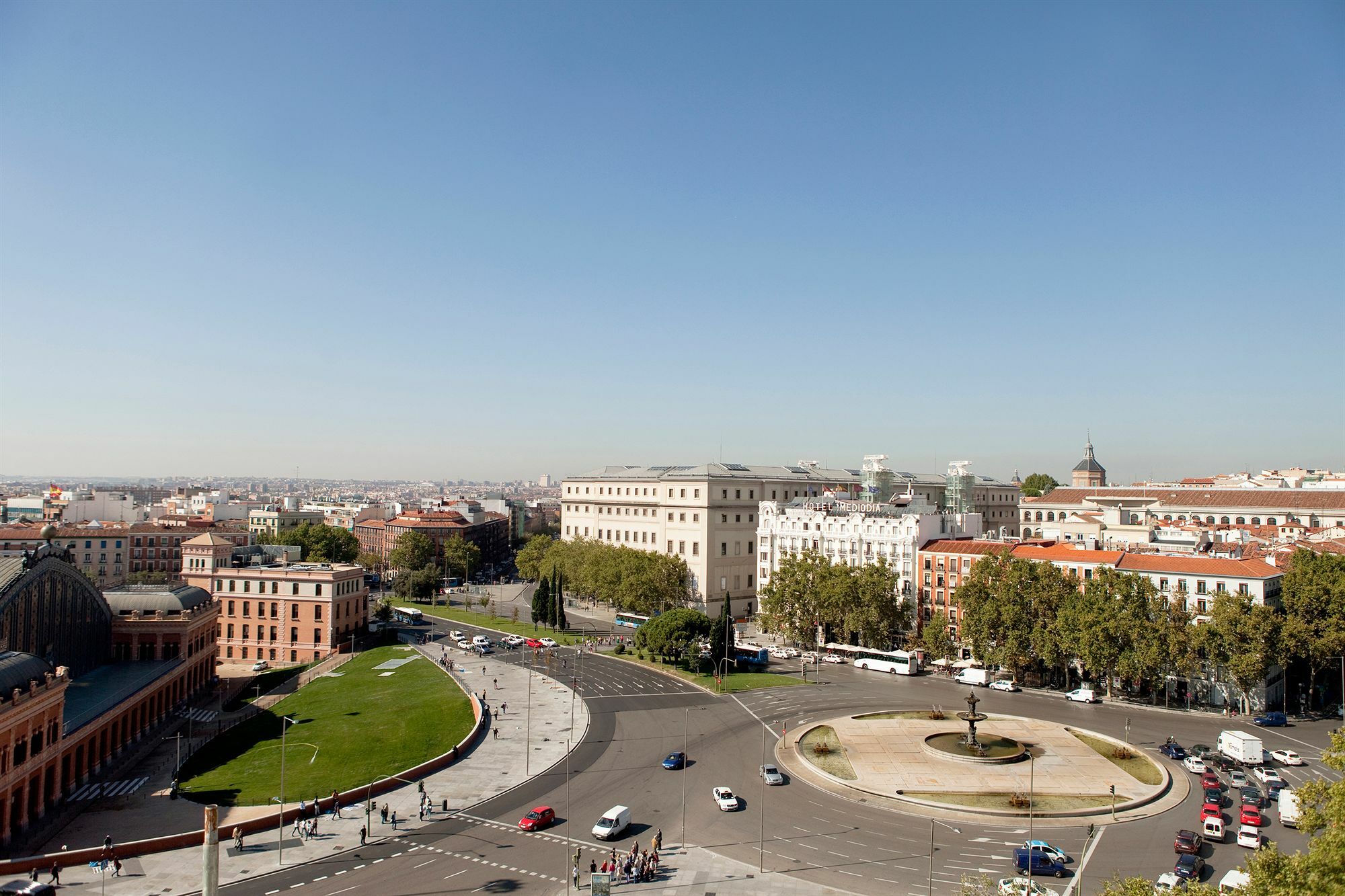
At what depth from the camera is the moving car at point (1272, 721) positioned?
2975 inches

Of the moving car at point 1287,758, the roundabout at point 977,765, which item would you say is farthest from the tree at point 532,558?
the moving car at point 1287,758

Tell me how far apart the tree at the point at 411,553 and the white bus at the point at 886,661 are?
3998 inches

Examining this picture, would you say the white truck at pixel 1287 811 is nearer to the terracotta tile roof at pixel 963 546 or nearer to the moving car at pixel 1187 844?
the moving car at pixel 1187 844

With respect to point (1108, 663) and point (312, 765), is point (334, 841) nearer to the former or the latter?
point (312, 765)

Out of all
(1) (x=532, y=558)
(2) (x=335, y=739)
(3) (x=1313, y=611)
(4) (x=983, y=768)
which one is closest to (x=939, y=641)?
(3) (x=1313, y=611)

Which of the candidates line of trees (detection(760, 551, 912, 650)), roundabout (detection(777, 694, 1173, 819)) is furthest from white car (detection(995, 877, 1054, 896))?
line of trees (detection(760, 551, 912, 650))

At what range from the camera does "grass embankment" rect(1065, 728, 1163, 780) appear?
59562 mm

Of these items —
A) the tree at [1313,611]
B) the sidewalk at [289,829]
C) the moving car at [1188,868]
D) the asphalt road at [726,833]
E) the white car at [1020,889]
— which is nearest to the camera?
the white car at [1020,889]

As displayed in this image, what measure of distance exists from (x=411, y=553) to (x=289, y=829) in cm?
13117

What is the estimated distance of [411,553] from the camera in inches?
7018

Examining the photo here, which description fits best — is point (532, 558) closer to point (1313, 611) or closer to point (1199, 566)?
point (1199, 566)

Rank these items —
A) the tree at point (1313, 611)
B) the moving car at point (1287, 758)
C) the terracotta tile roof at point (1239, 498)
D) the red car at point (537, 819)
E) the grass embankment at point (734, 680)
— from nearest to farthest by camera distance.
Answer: the red car at point (537, 819)
the moving car at point (1287, 758)
the tree at point (1313, 611)
the grass embankment at point (734, 680)
the terracotta tile roof at point (1239, 498)

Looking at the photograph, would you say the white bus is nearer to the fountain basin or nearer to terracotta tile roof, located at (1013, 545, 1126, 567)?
terracotta tile roof, located at (1013, 545, 1126, 567)

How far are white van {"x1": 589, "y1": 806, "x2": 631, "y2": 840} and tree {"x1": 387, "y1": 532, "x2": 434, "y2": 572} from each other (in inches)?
5243
